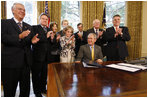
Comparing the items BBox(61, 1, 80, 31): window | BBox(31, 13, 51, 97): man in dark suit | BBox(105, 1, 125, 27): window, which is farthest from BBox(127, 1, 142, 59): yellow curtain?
BBox(31, 13, 51, 97): man in dark suit

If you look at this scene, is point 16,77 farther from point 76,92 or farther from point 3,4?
point 3,4

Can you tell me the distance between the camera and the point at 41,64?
2.43 metres

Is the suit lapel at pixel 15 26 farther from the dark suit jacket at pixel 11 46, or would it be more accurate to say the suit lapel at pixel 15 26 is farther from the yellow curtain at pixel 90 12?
the yellow curtain at pixel 90 12

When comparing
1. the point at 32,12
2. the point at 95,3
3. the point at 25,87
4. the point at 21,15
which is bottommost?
the point at 25,87

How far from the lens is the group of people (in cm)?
174

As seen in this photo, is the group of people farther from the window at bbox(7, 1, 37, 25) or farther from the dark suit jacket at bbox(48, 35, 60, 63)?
the window at bbox(7, 1, 37, 25)

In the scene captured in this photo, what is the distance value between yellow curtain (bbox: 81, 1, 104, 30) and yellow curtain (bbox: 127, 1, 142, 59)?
1378 mm

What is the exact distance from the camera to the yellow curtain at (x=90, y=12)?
5.21m

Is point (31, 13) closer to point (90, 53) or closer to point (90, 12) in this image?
point (90, 12)

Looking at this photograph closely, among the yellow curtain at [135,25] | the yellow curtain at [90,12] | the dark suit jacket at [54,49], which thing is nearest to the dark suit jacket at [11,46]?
the dark suit jacket at [54,49]

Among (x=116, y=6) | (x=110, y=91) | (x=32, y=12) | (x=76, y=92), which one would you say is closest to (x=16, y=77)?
(x=76, y=92)

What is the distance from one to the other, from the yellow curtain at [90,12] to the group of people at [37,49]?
1.77 meters

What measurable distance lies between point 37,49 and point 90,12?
3498 mm

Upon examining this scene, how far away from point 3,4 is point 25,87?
3445 mm
